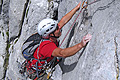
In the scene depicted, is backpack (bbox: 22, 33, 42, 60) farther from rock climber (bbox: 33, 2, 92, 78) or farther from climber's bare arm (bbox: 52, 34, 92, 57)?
climber's bare arm (bbox: 52, 34, 92, 57)

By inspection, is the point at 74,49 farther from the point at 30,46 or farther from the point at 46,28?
the point at 30,46

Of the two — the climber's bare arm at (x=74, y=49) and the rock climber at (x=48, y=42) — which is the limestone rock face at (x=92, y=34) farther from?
the rock climber at (x=48, y=42)

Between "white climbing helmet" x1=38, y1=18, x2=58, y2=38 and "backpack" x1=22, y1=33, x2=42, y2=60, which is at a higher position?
"white climbing helmet" x1=38, y1=18, x2=58, y2=38

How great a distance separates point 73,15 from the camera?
17.7 ft

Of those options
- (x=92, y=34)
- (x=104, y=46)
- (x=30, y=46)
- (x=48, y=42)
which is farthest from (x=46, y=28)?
(x=104, y=46)

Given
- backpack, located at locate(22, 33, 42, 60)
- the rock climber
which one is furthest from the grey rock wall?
backpack, located at locate(22, 33, 42, 60)

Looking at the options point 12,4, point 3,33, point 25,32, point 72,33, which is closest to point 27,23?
point 25,32

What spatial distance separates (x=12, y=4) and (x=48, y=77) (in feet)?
21.5

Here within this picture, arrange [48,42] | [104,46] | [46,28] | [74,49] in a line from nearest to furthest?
[104,46], [74,49], [48,42], [46,28]

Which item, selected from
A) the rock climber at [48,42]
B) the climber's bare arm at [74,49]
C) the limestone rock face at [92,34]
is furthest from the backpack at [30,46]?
the limestone rock face at [92,34]

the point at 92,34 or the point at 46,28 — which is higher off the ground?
the point at 46,28

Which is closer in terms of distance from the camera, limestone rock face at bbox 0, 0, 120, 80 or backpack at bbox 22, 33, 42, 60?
limestone rock face at bbox 0, 0, 120, 80

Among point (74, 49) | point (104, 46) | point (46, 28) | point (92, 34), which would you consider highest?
point (46, 28)

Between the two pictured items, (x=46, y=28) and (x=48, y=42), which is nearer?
(x=48, y=42)
